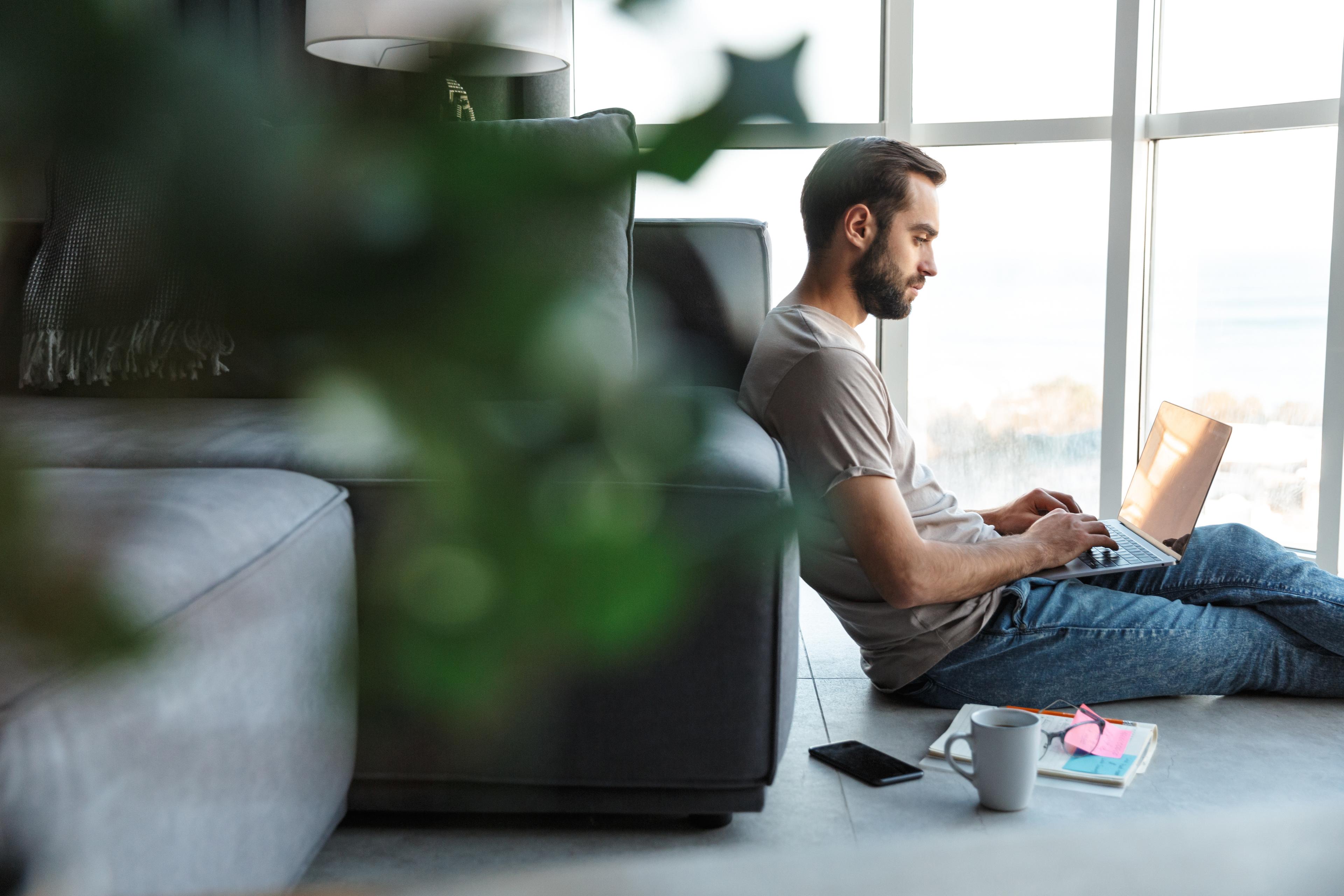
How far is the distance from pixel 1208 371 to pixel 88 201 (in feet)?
10.6

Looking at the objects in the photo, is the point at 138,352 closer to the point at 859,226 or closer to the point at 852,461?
the point at 852,461

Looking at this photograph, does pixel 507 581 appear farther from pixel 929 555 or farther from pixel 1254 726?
pixel 1254 726

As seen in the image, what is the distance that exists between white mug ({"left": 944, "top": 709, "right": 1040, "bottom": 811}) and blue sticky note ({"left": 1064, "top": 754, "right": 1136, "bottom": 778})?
0.11 metres

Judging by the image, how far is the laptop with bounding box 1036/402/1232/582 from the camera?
1719 mm

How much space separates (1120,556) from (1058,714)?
13.2 inches

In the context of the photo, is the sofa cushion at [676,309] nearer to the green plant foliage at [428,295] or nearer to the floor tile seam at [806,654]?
the green plant foliage at [428,295]

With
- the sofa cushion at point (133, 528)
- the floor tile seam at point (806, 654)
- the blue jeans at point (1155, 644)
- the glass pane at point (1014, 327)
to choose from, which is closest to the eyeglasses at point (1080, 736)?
the blue jeans at point (1155, 644)

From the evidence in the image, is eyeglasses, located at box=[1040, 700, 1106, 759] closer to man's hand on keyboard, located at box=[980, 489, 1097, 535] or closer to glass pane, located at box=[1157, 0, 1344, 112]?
man's hand on keyboard, located at box=[980, 489, 1097, 535]

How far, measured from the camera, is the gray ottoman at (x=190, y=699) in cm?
18

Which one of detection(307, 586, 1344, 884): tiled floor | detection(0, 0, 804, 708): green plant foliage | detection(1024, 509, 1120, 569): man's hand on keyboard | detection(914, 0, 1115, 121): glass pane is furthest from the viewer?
detection(914, 0, 1115, 121): glass pane

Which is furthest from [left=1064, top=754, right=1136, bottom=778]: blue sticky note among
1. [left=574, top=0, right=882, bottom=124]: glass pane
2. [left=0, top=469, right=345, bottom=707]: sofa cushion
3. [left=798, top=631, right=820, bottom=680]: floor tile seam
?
[left=574, top=0, right=882, bottom=124]: glass pane

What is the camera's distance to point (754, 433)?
0.41 meters

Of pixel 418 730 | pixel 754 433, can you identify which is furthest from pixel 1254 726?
pixel 418 730

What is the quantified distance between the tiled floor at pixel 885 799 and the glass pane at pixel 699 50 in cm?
105
